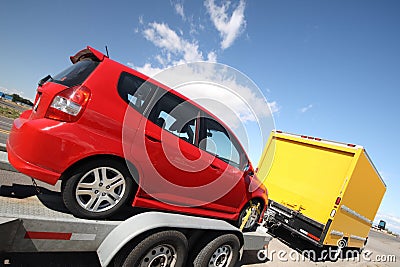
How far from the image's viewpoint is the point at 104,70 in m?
2.49

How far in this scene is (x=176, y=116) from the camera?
3.06 metres

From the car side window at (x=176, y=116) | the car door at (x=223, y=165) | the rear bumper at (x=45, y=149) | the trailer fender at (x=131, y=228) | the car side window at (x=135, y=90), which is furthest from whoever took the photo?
the car door at (x=223, y=165)

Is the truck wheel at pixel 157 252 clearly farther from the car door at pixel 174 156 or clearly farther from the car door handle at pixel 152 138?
the car door handle at pixel 152 138

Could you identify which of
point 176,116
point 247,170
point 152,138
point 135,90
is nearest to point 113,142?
point 152,138

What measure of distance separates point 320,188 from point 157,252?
483cm

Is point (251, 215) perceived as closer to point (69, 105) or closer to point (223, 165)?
point (223, 165)

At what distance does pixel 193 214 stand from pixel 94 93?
2.05 metres

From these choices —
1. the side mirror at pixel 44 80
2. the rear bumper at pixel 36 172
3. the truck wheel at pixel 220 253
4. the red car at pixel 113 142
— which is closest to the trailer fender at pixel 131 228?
the red car at pixel 113 142

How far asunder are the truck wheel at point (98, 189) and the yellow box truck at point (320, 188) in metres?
4.28

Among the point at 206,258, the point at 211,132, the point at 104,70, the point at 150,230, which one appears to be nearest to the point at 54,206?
the point at 150,230

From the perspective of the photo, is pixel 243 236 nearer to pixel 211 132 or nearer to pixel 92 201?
pixel 211 132

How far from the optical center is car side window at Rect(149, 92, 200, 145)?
2.82m

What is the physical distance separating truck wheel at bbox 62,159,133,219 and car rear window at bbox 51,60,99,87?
2.83ft

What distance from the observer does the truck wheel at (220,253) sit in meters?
2.91
